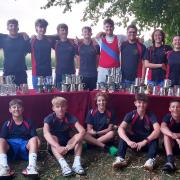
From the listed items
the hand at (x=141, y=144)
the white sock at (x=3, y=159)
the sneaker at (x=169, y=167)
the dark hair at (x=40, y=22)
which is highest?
the dark hair at (x=40, y=22)

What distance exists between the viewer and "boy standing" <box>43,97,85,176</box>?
5328 mm

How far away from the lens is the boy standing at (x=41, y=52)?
7078 mm

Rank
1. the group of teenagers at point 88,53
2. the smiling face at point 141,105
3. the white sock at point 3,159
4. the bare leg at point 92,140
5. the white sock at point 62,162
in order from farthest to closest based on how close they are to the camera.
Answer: the group of teenagers at point 88,53 < the bare leg at point 92,140 < the smiling face at point 141,105 < the white sock at point 62,162 < the white sock at point 3,159

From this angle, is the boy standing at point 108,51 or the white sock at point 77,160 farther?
the boy standing at point 108,51

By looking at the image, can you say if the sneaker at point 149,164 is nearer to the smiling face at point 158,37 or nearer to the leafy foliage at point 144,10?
the smiling face at point 158,37

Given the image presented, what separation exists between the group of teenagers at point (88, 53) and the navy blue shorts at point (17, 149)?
2006 millimetres

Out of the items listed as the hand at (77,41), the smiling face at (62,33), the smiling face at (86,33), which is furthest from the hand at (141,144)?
the smiling face at (62,33)

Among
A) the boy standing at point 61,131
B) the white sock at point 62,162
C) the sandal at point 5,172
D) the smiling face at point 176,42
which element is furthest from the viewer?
the smiling face at point 176,42

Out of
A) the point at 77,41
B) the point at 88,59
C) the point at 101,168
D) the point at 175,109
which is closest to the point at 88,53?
the point at 88,59

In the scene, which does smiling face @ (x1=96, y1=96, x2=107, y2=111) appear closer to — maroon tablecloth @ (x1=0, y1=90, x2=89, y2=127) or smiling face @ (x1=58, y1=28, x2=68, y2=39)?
maroon tablecloth @ (x1=0, y1=90, x2=89, y2=127)

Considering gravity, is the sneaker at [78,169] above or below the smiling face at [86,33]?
below

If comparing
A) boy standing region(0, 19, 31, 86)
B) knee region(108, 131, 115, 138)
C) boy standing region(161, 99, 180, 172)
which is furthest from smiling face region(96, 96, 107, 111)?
boy standing region(0, 19, 31, 86)

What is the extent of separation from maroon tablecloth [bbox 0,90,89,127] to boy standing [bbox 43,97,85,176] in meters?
0.69

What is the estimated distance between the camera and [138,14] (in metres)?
9.47
